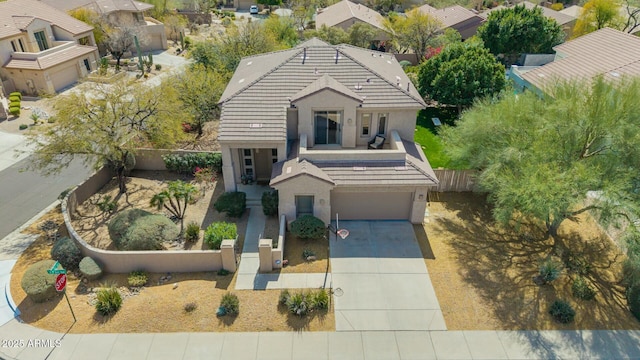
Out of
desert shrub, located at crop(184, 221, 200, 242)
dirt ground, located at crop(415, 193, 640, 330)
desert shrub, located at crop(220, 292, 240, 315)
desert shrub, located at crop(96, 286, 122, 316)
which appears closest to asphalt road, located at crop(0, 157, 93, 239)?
desert shrub, located at crop(96, 286, 122, 316)

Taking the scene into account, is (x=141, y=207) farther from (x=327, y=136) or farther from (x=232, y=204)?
(x=327, y=136)

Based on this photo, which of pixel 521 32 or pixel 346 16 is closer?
pixel 521 32

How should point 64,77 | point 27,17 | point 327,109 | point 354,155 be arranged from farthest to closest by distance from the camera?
point 64,77
point 27,17
point 327,109
point 354,155

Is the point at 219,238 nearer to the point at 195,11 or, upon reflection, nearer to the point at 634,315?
the point at 634,315

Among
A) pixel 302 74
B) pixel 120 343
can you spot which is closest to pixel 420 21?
pixel 302 74

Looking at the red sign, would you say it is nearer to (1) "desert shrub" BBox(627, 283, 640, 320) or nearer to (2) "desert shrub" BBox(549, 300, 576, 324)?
(2) "desert shrub" BBox(549, 300, 576, 324)

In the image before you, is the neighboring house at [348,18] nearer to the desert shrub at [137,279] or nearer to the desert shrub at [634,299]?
the desert shrub at [634,299]

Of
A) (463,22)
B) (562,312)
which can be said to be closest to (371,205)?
(562,312)
